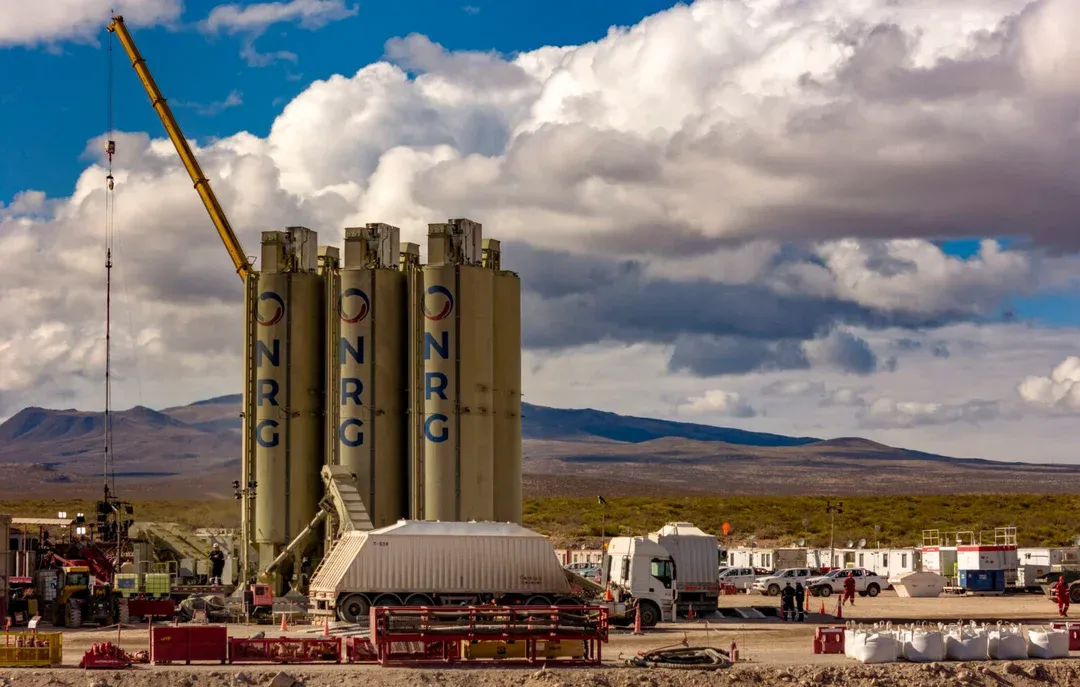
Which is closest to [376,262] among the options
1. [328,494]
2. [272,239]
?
[272,239]

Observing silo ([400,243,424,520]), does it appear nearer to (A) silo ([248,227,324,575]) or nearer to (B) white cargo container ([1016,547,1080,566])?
(A) silo ([248,227,324,575])

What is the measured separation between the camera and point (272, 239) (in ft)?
185

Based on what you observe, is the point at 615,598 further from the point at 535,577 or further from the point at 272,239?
the point at 272,239

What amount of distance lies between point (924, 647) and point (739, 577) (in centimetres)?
3361

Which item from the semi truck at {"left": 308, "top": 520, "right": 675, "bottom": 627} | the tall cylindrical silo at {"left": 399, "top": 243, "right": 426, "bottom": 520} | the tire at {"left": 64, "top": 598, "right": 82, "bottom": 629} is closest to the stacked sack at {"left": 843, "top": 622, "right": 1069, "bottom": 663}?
the semi truck at {"left": 308, "top": 520, "right": 675, "bottom": 627}

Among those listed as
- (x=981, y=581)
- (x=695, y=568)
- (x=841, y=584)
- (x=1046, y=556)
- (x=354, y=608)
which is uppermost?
(x=695, y=568)

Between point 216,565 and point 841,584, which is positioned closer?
point 216,565

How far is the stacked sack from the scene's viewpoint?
34938mm

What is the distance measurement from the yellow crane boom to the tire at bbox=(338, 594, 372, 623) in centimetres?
1719

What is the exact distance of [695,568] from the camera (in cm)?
4975

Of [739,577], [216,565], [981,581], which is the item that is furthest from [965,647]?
[216,565]

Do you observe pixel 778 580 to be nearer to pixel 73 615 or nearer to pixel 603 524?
pixel 603 524

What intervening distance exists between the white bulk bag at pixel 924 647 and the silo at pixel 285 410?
2527 cm

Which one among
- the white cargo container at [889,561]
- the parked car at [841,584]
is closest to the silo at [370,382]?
the parked car at [841,584]
